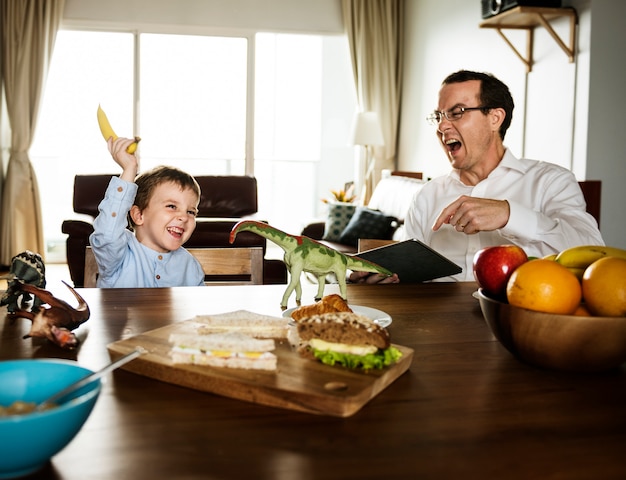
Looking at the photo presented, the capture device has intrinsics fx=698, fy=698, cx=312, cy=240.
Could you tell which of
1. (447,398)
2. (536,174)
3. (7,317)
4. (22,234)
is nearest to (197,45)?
(22,234)

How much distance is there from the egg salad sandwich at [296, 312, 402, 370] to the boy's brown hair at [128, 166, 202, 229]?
110 centimetres

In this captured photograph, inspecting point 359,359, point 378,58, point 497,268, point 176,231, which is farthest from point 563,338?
point 378,58

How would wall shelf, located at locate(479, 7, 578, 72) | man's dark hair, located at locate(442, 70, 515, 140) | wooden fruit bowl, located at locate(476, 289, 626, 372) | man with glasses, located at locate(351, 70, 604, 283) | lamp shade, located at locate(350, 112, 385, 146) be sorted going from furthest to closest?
1. lamp shade, located at locate(350, 112, 385, 146)
2. wall shelf, located at locate(479, 7, 578, 72)
3. man's dark hair, located at locate(442, 70, 515, 140)
4. man with glasses, located at locate(351, 70, 604, 283)
5. wooden fruit bowl, located at locate(476, 289, 626, 372)

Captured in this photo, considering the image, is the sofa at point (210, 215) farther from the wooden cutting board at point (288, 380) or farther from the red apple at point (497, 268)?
the wooden cutting board at point (288, 380)

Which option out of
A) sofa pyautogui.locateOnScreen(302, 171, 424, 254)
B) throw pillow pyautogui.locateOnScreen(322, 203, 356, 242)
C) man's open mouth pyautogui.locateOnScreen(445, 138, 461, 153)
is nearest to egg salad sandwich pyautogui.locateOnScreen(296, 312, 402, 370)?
man's open mouth pyautogui.locateOnScreen(445, 138, 461, 153)

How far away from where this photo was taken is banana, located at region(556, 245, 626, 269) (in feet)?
3.67

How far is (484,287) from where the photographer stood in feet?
3.67

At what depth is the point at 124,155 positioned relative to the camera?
63.7 inches

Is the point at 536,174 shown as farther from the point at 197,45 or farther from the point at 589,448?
the point at 197,45

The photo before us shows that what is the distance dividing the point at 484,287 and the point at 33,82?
6.46 m

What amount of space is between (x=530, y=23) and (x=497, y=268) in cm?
379

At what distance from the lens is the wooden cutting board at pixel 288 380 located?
826 mm

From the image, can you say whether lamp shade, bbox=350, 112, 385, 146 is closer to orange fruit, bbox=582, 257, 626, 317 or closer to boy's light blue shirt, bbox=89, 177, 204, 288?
boy's light blue shirt, bbox=89, 177, 204, 288

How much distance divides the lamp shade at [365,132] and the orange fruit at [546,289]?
19.1 ft
